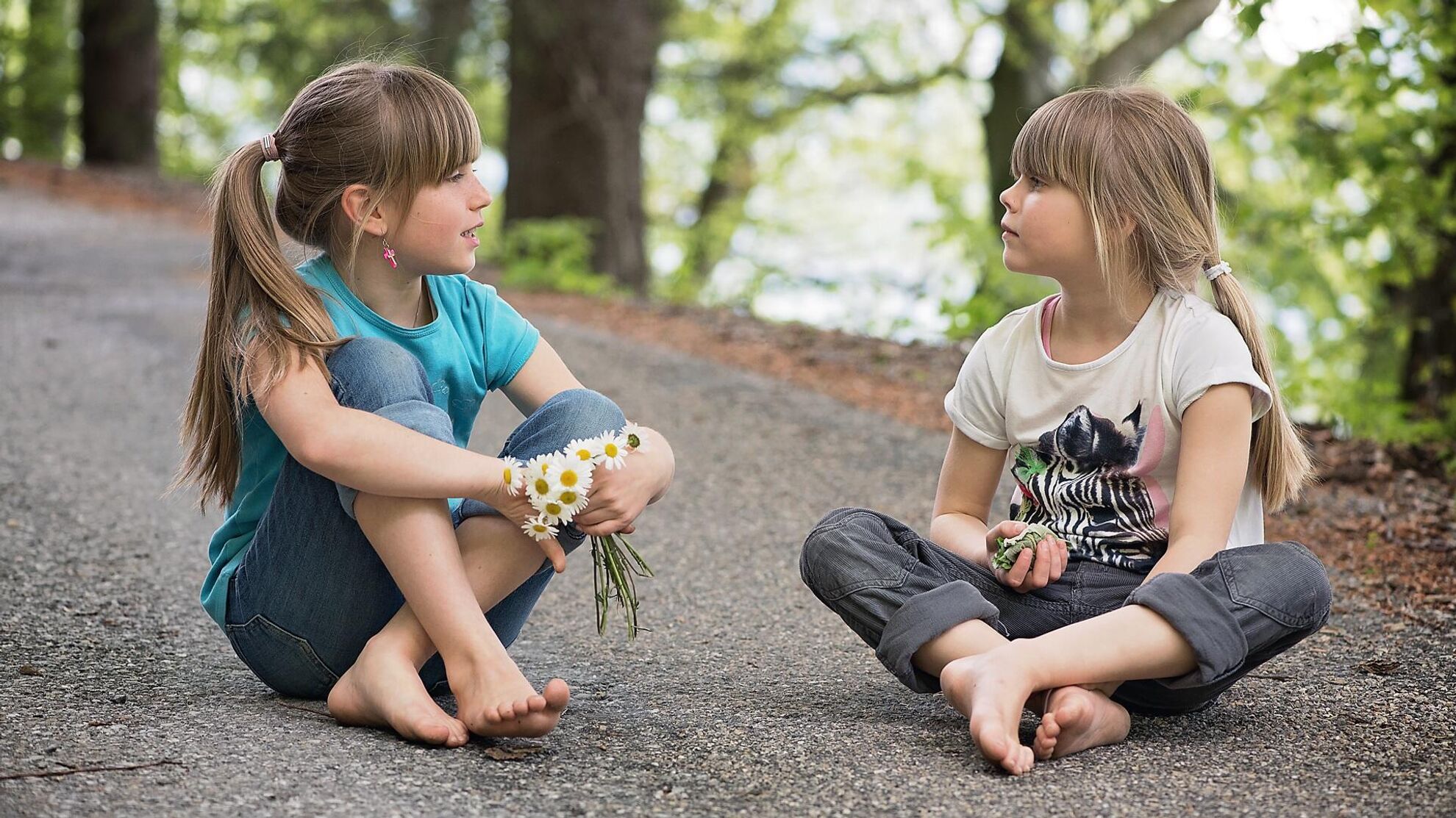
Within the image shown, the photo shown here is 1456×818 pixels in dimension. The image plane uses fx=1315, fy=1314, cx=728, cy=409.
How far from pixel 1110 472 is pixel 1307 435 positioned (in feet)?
9.33

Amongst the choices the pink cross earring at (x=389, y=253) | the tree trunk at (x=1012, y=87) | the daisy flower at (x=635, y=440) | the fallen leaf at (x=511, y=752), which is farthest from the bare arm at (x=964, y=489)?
the tree trunk at (x=1012, y=87)

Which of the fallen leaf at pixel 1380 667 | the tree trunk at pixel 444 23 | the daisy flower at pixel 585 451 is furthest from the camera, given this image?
the tree trunk at pixel 444 23

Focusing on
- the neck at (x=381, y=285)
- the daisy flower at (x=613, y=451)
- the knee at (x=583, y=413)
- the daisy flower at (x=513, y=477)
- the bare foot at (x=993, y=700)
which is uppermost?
the neck at (x=381, y=285)

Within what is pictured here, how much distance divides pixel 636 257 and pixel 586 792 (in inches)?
296

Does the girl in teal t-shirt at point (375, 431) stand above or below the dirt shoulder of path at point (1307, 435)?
above

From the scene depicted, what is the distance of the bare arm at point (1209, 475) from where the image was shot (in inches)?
82.0

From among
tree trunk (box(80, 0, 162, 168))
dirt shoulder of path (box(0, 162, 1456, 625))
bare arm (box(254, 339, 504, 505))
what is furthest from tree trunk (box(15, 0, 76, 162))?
bare arm (box(254, 339, 504, 505))

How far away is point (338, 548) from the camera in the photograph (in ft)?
6.79

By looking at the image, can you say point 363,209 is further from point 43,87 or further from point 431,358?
point 43,87

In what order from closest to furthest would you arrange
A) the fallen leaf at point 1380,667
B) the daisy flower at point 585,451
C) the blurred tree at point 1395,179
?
the daisy flower at point 585,451
the fallen leaf at point 1380,667
the blurred tree at point 1395,179

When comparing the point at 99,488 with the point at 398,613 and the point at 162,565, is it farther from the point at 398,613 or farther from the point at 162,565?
the point at 398,613

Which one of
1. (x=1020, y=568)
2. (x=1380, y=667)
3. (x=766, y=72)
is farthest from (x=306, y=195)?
(x=766, y=72)

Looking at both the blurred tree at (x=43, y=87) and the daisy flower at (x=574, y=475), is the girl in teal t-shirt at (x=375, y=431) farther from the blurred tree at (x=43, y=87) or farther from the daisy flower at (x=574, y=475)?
the blurred tree at (x=43, y=87)

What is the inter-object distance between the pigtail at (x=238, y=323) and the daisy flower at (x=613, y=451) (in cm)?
46
